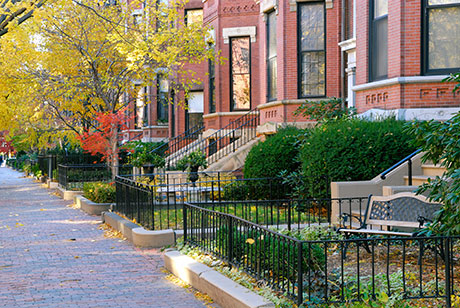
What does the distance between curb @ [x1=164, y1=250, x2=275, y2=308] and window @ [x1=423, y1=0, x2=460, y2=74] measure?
23.2 ft

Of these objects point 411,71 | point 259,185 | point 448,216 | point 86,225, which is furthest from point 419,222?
point 86,225

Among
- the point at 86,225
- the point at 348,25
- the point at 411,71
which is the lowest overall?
the point at 86,225

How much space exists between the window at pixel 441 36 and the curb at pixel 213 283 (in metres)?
7.07

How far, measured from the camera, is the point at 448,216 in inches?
285

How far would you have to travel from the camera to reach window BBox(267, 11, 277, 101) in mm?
19172

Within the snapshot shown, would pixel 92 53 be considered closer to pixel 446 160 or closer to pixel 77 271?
pixel 77 271

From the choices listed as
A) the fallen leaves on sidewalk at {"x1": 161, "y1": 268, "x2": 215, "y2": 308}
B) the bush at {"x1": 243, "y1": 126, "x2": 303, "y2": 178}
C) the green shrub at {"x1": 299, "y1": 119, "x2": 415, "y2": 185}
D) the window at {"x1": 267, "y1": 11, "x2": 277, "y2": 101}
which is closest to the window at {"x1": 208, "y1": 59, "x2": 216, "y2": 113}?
the window at {"x1": 267, "y1": 11, "x2": 277, "y2": 101}

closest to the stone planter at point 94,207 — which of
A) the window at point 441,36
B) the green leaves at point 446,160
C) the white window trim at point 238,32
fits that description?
the white window trim at point 238,32

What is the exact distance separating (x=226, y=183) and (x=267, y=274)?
34.5 ft

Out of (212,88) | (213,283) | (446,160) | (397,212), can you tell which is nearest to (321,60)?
(212,88)

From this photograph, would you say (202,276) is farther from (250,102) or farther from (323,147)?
(250,102)

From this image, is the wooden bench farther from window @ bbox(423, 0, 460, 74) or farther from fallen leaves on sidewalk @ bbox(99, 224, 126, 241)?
fallen leaves on sidewalk @ bbox(99, 224, 126, 241)

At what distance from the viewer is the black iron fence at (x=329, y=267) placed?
6.08 meters

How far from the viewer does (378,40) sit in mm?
14133
